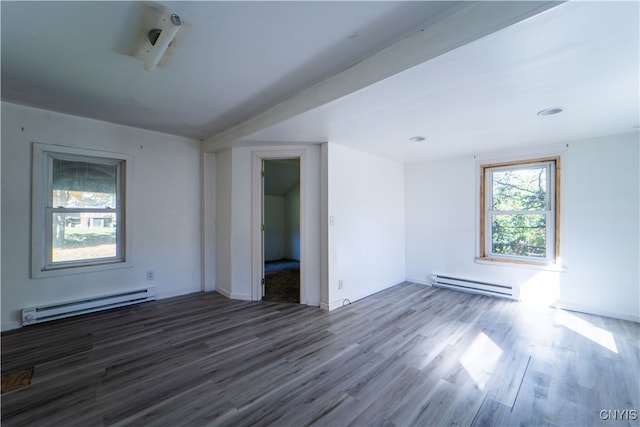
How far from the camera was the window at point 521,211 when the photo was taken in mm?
3551

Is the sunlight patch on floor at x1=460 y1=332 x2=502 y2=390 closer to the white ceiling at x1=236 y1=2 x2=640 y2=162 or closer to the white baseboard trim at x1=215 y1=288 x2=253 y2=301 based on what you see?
the white ceiling at x1=236 y1=2 x2=640 y2=162

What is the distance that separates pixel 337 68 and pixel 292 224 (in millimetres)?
5401

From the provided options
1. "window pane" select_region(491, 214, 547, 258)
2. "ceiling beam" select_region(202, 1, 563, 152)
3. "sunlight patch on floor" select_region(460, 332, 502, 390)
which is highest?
"ceiling beam" select_region(202, 1, 563, 152)

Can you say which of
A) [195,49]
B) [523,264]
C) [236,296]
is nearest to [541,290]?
[523,264]

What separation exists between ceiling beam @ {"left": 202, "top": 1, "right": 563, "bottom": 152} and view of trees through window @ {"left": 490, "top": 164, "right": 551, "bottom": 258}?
3233mm

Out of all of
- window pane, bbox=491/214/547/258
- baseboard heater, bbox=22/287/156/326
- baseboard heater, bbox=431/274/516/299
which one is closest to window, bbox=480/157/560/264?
window pane, bbox=491/214/547/258

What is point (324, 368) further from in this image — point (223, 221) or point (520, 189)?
point (520, 189)

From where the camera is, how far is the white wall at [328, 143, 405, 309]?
3426 millimetres

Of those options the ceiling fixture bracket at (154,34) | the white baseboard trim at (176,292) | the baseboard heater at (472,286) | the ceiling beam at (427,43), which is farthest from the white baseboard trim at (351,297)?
the ceiling fixture bracket at (154,34)

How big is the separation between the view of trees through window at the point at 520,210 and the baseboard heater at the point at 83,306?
5.31 metres

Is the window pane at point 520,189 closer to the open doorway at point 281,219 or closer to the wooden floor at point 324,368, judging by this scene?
the wooden floor at point 324,368

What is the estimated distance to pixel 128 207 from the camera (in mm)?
3436

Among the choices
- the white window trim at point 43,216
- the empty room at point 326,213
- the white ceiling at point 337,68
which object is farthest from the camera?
the white window trim at point 43,216

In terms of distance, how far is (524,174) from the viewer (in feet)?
12.4
